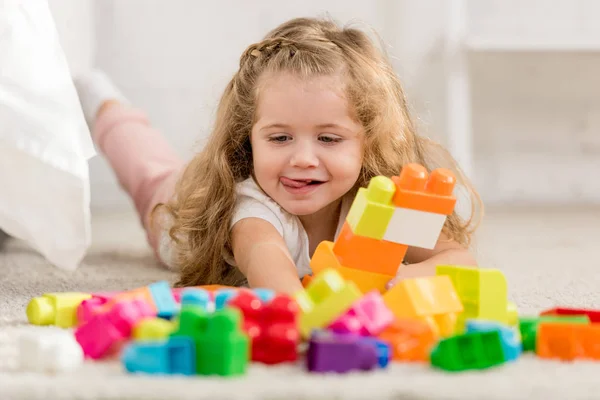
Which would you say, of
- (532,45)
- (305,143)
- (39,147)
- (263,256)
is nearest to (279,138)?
(305,143)

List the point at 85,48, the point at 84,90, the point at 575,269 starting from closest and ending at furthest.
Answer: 1. the point at 575,269
2. the point at 84,90
3. the point at 85,48

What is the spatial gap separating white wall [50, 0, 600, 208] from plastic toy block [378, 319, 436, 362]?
60.5 inches

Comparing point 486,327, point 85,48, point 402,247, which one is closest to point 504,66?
point 85,48

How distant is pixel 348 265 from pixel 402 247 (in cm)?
6

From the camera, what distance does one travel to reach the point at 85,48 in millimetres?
2012

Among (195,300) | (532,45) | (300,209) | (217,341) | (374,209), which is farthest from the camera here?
(532,45)

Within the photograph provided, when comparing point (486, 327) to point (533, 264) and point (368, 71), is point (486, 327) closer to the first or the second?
point (368, 71)

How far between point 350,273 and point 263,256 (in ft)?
0.38

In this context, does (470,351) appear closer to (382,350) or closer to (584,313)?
(382,350)

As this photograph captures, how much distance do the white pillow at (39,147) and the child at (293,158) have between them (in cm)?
19

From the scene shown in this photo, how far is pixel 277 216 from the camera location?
3.34ft

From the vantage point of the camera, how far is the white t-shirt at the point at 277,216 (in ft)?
3.33

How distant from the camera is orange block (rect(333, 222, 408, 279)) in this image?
2.63 feet

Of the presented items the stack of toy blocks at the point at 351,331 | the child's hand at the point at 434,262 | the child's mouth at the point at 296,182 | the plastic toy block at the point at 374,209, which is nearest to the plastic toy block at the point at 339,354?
the stack of toy blocks at the point at 351,331
